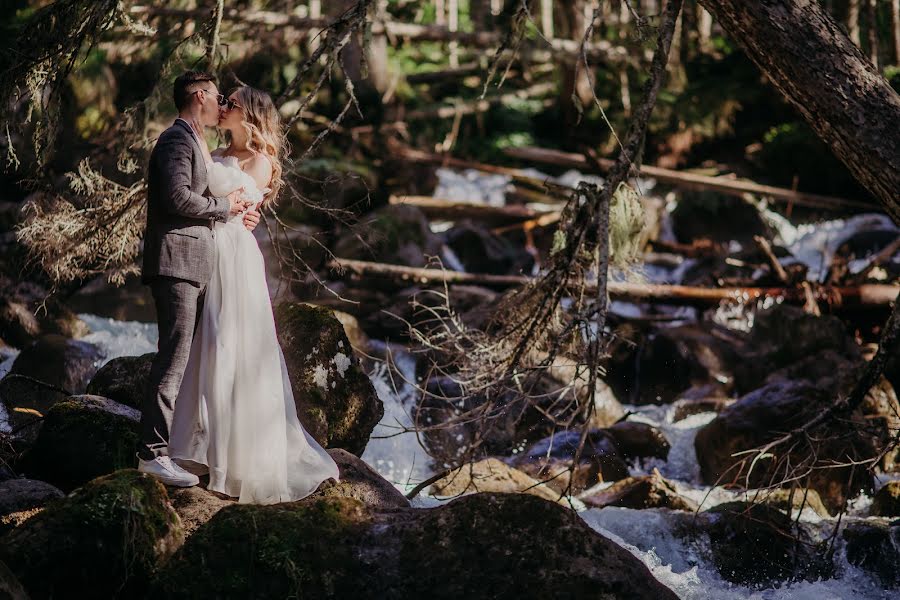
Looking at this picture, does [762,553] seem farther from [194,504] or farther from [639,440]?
[194,504]

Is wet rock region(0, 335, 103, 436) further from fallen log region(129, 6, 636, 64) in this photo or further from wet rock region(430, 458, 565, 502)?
fallen log region(129, 6, 636, 64)

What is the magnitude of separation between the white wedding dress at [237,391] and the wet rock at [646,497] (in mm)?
3346

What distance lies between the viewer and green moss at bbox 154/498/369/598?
392 centimetres

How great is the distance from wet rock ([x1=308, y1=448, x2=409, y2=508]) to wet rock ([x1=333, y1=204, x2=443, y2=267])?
7.51 metres

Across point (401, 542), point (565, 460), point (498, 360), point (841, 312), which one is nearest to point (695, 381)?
point (841, 312)

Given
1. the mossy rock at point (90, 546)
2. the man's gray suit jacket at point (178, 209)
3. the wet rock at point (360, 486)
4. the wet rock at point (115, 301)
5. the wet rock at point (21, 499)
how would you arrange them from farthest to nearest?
the wet rock at point (115, 301) → the wet rock at point (360, 486) → the man's gray suit jacket at point (178, 209) → the wet rock at point (21, 499) → the mossy rock at point (90, 546)

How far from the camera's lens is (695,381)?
36.2ft

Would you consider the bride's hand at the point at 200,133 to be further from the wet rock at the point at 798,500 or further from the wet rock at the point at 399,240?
the wet rock at the point at 399,240

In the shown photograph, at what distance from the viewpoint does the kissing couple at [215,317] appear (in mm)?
4656

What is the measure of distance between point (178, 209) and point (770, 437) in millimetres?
5943

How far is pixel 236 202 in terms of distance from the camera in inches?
194

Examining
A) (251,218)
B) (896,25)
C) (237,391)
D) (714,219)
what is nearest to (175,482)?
(237,391)

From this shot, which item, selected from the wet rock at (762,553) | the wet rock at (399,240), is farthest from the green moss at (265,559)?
the wet rock at (399,240)

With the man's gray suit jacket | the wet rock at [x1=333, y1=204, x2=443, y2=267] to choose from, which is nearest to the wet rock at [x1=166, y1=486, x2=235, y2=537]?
the man's gray suit jacket
